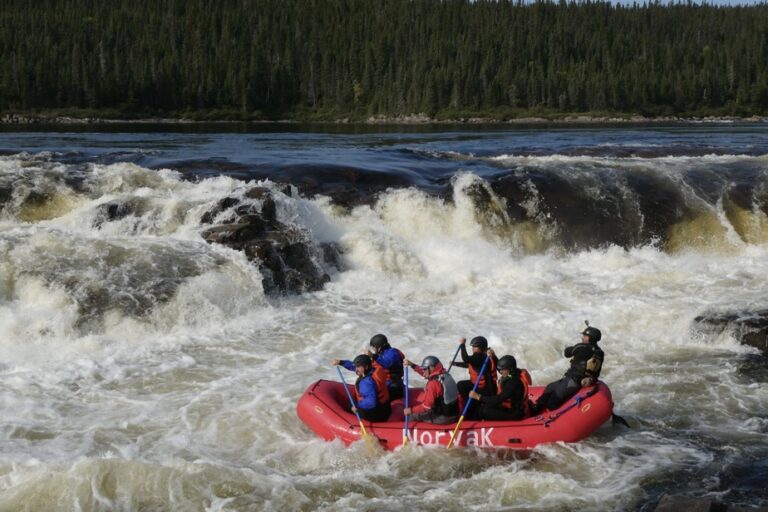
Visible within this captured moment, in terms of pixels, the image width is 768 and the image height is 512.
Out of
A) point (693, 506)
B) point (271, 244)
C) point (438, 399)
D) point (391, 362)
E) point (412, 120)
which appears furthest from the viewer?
point (412, 120)

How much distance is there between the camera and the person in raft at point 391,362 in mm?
11820

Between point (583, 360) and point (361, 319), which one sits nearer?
point (583, 360)

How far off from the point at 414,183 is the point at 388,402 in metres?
13.6

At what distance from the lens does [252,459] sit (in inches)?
415

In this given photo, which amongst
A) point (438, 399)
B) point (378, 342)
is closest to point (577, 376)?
point (438, 399)

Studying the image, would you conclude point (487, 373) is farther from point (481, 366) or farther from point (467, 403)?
point (467, 403)

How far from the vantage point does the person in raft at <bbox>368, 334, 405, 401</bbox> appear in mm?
11820

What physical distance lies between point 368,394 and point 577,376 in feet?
9.59

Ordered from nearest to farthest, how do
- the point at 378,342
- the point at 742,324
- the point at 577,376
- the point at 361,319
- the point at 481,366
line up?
the point at 577,376 < the point at 481,366 < the point at 378,342 < the point at 742,324 < the point at 361,319

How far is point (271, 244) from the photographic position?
61.2ft

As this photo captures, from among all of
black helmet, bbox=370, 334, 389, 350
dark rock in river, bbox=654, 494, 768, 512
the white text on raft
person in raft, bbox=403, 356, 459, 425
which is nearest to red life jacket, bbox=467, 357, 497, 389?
person in raft, bbox=403, 356, 459, 425

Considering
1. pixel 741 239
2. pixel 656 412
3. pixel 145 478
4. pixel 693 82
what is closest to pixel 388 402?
pixel 145 478

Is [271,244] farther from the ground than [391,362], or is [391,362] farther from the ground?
[271,244]

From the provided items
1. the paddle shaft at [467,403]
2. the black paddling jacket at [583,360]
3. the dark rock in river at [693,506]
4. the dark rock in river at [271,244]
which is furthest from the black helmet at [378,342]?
the dark rock in river at [271,244]
